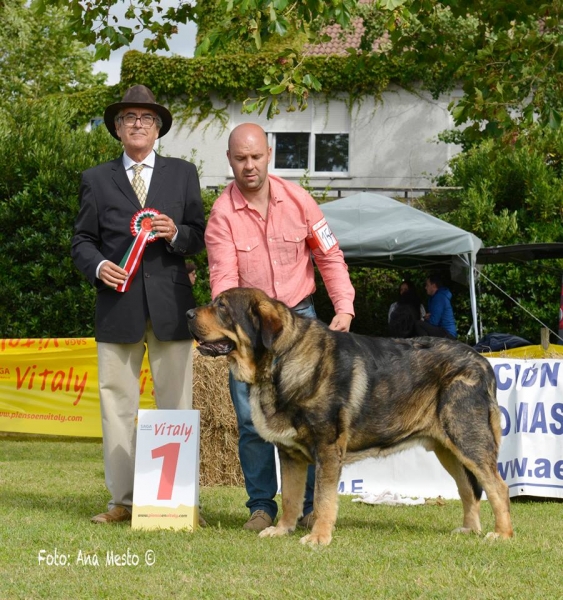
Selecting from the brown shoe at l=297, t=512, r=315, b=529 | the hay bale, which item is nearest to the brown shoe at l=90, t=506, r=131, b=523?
the brown shoe at l=297, t=512, r=315, b=529

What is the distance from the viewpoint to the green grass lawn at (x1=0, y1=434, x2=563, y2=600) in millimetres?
3908

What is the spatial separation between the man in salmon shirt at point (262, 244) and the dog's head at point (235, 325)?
14.3 inches

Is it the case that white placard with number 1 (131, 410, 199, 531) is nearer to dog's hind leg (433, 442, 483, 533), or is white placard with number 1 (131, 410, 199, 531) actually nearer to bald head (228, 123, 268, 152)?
dog's hind leg (433, 442, 483, 533)

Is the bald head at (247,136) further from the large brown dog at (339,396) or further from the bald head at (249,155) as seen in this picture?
the large brown dog at (339,396)

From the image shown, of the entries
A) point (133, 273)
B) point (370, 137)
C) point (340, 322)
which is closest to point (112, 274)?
point (133, 273)

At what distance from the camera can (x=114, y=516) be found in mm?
5754

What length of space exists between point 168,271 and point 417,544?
2.39 m

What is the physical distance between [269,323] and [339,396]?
0.60 metres

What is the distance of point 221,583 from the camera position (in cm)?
401

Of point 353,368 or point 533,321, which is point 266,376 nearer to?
point 353,368

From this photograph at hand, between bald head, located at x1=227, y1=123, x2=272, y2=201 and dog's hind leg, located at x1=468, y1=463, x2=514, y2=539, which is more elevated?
bald head, located at x1=227, y1=123, x2=272, y2=201

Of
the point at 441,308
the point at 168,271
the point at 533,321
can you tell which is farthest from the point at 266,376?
the point at 533,321

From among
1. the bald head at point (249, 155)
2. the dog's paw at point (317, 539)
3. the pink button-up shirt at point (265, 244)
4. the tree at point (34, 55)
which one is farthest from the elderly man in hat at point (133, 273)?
the tree at point (34, 55)

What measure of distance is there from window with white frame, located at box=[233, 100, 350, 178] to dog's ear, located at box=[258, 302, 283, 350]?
1975 centimetres
